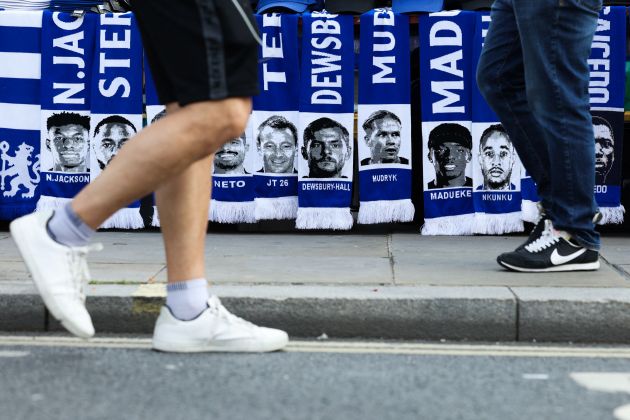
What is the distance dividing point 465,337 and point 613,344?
18.3 inches

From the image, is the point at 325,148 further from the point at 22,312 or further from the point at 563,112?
the point at 22,312

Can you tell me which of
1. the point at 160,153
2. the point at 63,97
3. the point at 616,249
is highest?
the point at 63,97

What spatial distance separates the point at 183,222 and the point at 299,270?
113 centimetres

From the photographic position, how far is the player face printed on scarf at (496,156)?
5020 millimetres

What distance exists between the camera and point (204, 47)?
261 centimetres

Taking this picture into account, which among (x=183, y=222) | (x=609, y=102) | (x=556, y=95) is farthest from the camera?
(x=609, y=102)

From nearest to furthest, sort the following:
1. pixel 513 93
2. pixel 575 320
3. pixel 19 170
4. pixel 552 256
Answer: pixel 575 320 < pixel 552 256 < pixel 513 93 < pixel 19 170

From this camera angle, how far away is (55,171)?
512 centimetres

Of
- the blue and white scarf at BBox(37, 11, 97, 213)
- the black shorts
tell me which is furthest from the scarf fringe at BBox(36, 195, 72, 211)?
the black shorts

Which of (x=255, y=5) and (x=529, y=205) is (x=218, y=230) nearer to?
(x=255, y=5)

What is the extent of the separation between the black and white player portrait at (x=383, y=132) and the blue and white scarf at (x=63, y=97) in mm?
1429

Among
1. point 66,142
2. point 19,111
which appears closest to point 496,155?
point 66,142

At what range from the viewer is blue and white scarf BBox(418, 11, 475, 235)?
5023 mm

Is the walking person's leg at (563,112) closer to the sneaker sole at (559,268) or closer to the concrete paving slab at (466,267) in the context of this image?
the sneaker sole at (559,268)
